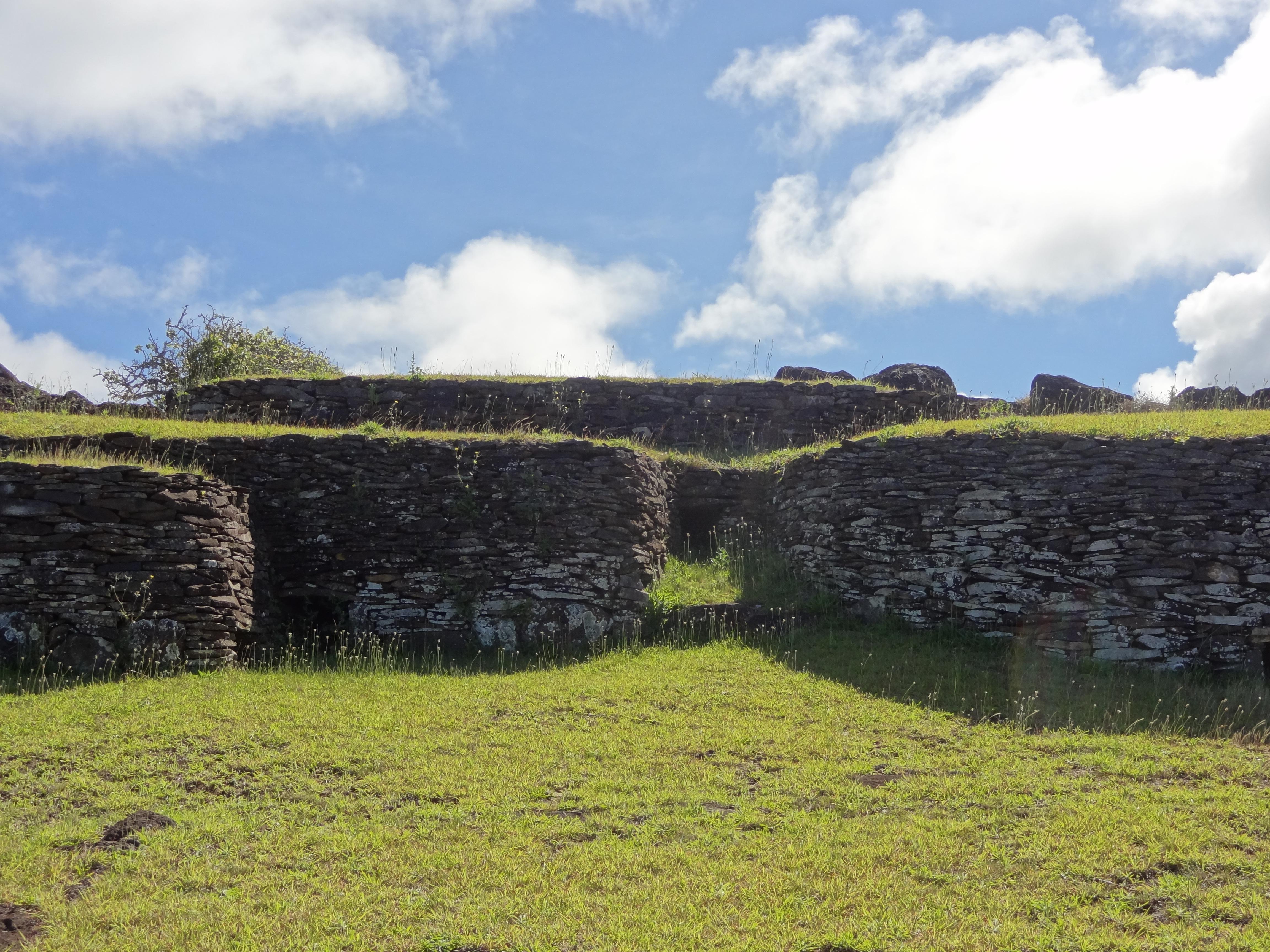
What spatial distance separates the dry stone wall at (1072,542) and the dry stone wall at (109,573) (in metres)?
7.35

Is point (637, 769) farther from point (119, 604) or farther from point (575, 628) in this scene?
point (119, 604)

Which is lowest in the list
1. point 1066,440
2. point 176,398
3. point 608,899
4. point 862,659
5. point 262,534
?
point 608,899

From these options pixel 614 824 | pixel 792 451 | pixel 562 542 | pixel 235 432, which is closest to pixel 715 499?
pixel 792 451

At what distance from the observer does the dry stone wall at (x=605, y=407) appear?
15.9 m

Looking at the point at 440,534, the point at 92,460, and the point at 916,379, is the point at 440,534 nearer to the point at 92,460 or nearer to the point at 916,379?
the point at 92,460

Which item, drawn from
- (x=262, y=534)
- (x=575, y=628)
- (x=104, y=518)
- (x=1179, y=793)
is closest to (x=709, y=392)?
(x=575, y=628)

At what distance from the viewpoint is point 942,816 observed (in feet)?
20.8

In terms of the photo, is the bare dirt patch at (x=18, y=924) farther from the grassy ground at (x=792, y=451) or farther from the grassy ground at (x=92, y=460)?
the grassy ground at (x=792, y=451)

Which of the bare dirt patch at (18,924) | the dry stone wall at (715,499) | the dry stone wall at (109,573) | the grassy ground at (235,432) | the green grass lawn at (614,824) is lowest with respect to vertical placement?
the bare dirt patch at (18,924)

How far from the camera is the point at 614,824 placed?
20.6ft

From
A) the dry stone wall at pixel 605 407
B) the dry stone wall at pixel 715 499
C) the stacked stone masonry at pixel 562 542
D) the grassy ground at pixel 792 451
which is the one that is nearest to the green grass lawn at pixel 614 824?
the stacked stone masonry at pixel 562 542

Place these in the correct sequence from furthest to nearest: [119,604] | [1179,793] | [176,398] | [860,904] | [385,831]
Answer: [176,398] < [119,604] < [1179,793] < [385,831] < [860,904]

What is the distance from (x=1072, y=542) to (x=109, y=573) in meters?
10.6

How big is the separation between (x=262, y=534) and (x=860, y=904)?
8.82m
